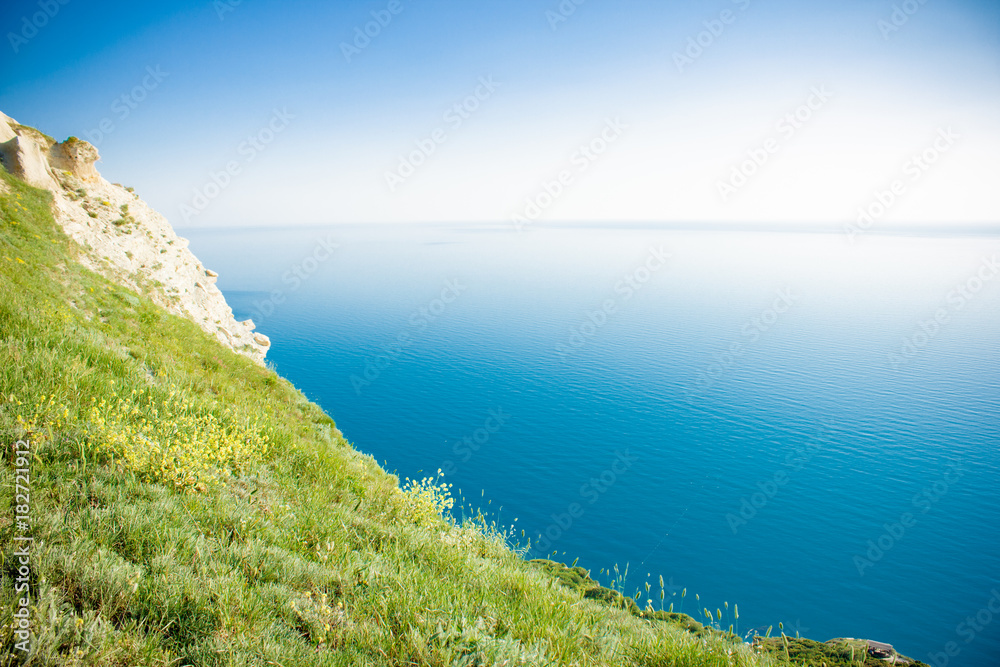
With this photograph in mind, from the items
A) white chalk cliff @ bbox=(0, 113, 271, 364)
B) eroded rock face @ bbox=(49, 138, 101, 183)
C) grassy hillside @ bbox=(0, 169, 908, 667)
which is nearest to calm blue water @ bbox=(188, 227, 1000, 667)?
white chalk cliff @ bbox=(0, 113, 271, 364)

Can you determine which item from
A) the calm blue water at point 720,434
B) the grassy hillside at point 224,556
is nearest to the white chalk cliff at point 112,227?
the grassy hillside at point 224,556

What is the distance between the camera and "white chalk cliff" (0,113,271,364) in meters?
21.1

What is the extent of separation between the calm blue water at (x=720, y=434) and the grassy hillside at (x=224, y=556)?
82.6 feet

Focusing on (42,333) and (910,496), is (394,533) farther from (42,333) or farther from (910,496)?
(910,496)

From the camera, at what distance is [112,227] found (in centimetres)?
2559

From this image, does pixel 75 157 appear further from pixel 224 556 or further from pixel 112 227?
pixel 224 556

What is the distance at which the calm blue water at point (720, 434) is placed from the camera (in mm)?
33844

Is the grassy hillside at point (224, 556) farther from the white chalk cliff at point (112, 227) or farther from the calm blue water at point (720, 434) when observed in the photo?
the calm blue water at point (720, 434)

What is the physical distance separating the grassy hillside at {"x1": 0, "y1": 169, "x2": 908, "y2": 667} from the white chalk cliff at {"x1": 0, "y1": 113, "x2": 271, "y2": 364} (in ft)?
56.1

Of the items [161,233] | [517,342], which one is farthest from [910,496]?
[161,233]

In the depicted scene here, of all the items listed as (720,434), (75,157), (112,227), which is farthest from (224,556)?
(720,434)

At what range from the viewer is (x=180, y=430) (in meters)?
7.04

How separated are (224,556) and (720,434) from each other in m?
55.2

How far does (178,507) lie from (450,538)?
13.6ft
